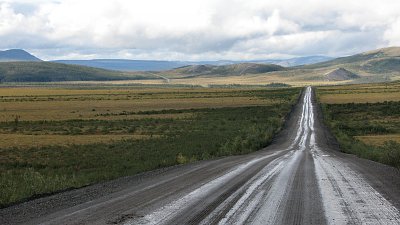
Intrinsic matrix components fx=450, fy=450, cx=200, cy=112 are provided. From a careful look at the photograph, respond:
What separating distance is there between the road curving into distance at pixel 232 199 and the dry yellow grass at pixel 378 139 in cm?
1967

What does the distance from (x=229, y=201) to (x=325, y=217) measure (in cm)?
231

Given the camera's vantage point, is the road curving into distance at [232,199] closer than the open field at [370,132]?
Yes

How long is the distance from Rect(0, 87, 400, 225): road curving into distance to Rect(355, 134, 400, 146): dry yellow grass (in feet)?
64.5

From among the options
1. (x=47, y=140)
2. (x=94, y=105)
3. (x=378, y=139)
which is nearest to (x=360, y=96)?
(x=94, y=105)

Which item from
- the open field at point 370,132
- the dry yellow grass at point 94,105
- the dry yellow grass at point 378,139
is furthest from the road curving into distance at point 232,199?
the dry yellow grass at point 94,105

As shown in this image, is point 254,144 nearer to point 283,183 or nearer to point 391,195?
point 283,183

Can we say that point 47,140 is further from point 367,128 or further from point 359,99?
point 359,99

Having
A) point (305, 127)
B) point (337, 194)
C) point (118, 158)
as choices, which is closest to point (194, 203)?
point (337, 194)

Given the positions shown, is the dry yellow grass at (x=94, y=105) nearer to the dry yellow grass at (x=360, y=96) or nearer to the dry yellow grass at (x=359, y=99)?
the dry yellow grass at (x=359, y=99)

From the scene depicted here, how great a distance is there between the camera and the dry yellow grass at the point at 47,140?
33688 mm

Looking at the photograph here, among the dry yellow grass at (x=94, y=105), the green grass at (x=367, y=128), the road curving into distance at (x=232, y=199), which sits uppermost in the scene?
the road curving into distance at (x=232, y=199)

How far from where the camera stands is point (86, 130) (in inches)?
1789

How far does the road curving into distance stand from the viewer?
28.4 feet

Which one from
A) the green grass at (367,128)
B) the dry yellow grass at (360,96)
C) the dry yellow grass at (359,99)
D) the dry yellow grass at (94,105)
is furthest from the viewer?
the dry yellow grass at (360,96)
